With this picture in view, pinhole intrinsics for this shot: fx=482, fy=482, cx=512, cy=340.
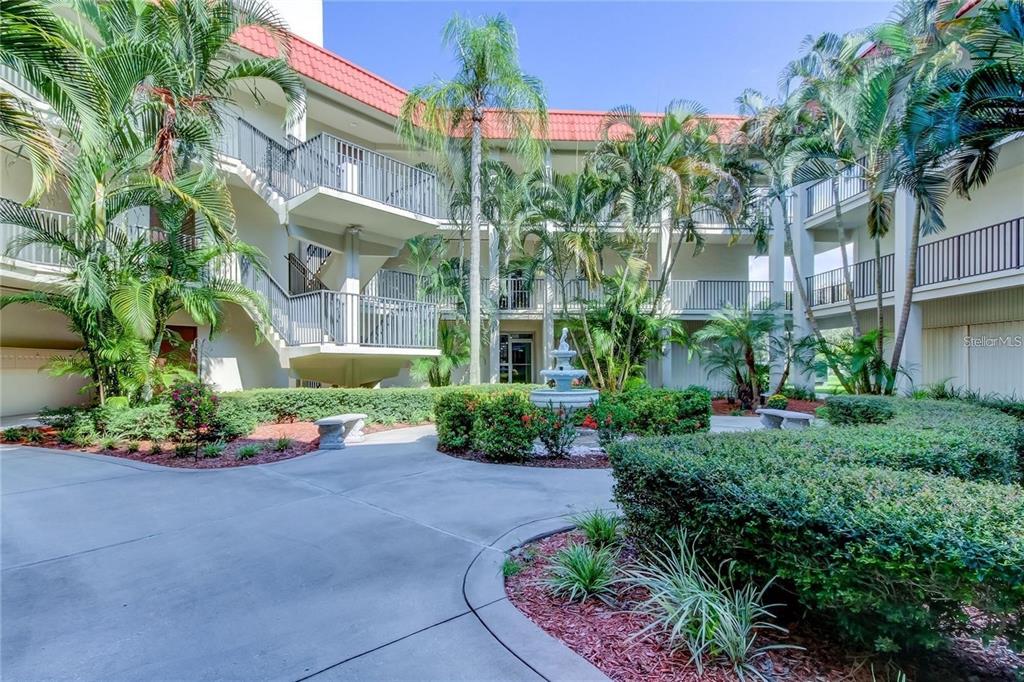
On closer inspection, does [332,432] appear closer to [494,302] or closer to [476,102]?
[494,302]

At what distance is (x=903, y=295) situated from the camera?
1288 centimetres

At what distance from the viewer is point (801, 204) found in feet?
57.1

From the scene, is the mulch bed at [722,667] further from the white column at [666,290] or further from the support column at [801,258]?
the support column at [801,258]

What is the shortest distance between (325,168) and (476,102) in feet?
13.3

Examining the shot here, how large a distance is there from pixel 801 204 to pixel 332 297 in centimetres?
1639

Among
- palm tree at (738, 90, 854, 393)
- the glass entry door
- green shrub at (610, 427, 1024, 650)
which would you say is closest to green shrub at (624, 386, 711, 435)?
green shrub at (610, 427, 1024, 650)

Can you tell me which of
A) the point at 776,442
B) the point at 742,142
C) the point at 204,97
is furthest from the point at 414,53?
the point at 776,442

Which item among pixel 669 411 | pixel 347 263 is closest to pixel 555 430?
pixel 669 411

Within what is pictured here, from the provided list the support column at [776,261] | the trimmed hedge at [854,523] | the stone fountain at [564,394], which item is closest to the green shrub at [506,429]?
the stone fountain at [564,394]

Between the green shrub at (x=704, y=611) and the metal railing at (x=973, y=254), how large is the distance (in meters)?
12.3

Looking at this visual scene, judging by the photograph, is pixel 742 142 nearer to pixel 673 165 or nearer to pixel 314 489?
pixel 673 165

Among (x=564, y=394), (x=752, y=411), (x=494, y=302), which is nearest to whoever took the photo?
(x=564, y=394)

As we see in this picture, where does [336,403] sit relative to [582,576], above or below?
above

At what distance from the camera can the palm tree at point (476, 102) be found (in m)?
11.4
